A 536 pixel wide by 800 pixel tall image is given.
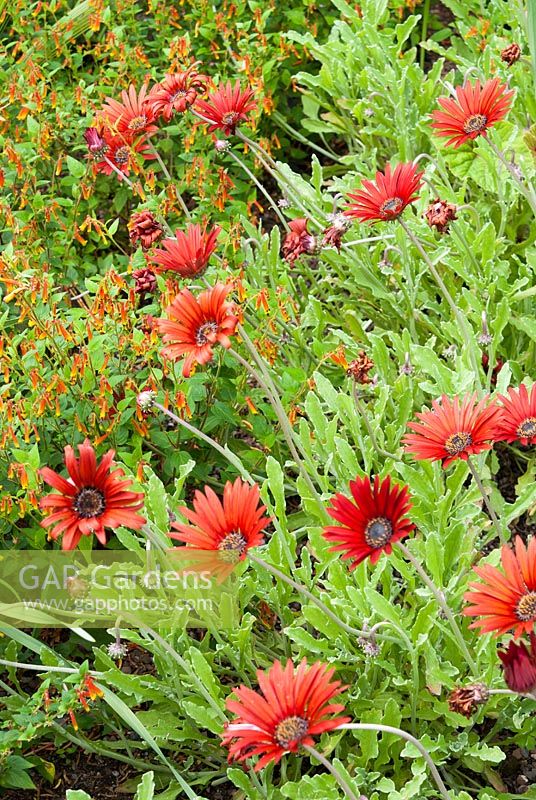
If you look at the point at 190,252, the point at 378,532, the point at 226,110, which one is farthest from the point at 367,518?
the point at 226,110

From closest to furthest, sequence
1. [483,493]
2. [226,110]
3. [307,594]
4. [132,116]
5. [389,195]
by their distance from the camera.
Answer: [307,594] < [483,493] < [389,195] < [226,110] < [132,116]

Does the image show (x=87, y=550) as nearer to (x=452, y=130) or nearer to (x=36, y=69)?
(x=452, y=130)

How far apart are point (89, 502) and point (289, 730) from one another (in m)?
0.41

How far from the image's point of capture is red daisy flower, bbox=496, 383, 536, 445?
1710mm

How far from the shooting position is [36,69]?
2.79 meters

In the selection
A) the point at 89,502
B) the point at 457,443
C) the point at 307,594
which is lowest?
the point at 307,594

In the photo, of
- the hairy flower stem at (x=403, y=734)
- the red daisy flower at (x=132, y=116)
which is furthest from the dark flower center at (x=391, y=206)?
the hairy flower stem at (x=403, y=734)

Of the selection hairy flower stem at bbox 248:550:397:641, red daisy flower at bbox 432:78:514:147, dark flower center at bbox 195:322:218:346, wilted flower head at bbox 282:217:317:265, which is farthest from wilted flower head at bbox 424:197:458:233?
hairy flower stem at bbox 248:550:397:641

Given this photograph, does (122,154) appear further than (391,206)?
Yes

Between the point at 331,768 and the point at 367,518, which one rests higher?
the point at 367,518

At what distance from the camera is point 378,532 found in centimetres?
140

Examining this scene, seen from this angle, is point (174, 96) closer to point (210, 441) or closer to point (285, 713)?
point (210, 441)

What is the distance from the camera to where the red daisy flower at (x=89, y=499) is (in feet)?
4.57

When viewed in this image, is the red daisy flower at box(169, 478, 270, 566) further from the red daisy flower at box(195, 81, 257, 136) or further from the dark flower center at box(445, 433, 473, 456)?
the red daisy flower at box(195, 81, 257, 136)
